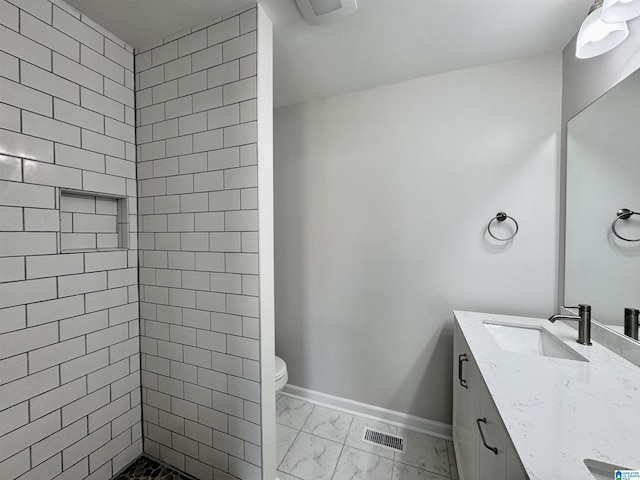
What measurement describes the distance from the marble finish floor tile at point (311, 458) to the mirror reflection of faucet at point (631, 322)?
1.49 meters

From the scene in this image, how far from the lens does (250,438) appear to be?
1193 millimetres

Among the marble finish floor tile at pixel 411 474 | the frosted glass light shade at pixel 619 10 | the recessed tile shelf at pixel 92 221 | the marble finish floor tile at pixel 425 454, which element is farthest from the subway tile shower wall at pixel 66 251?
the frosted glass light shade at pixel 619 10

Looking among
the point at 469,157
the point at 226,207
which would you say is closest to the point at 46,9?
the point at 226,207

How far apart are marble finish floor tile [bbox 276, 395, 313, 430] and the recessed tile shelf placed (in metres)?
1.53

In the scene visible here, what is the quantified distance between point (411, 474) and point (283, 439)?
2.52 feet

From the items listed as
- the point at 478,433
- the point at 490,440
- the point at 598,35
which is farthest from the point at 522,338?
the point at 598,35

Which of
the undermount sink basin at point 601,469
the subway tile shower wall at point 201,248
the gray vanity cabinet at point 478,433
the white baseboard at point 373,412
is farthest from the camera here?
the white baseboard at point 373,412

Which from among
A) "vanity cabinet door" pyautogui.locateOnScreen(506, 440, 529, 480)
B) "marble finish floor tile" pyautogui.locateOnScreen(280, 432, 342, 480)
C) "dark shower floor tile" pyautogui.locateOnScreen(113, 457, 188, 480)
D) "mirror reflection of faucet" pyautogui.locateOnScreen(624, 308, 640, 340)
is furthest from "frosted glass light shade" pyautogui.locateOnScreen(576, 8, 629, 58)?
"dark shower floor tile" pyautogui.locateOnScreen(113, 457, 188, 480)

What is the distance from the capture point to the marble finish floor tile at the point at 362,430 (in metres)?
1.53

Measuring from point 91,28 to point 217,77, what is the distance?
0.65 metres

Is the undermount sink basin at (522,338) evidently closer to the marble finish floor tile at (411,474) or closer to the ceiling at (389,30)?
the marble finish floor tile at (411,474)

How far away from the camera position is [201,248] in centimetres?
129

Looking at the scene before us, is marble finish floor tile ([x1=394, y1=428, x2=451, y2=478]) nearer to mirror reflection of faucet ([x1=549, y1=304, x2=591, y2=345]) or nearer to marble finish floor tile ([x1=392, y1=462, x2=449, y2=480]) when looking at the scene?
marble finish floor tile ([x1=392, y1=462, x2=449, y2=480])

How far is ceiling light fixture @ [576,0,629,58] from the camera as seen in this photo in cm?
93
